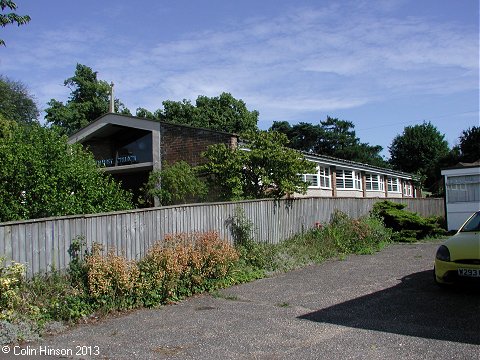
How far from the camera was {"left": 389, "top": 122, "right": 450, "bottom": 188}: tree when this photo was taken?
5481 cm

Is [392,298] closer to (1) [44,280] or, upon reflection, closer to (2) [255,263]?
(2) [255,263]

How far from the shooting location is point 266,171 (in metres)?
14.1

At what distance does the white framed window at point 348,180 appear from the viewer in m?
25.4

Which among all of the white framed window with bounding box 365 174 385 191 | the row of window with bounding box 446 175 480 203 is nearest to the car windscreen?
the row of window with bounding box 446 175 480 203

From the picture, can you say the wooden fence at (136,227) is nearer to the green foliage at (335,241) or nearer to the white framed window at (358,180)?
the green foliage at (335,241)

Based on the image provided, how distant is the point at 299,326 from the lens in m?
6.68

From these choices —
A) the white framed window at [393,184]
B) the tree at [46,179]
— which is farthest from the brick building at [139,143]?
the white framed window at [393,184]

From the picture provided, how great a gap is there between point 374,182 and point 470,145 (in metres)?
21.3

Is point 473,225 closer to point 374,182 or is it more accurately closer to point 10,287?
point 10,287

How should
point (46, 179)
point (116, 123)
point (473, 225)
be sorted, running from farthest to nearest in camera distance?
point (116, 123), point (46, 179), point (473, 225)

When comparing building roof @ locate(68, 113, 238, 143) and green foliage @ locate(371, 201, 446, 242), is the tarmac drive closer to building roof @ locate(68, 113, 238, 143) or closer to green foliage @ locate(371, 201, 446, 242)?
green foliage @ locate(371, 201, 446, 242)

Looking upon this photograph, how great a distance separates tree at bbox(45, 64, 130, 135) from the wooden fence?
29.2 metres

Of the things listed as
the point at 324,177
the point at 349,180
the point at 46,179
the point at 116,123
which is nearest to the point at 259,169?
the point at 46,179

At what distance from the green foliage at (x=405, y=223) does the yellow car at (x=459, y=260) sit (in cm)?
938
